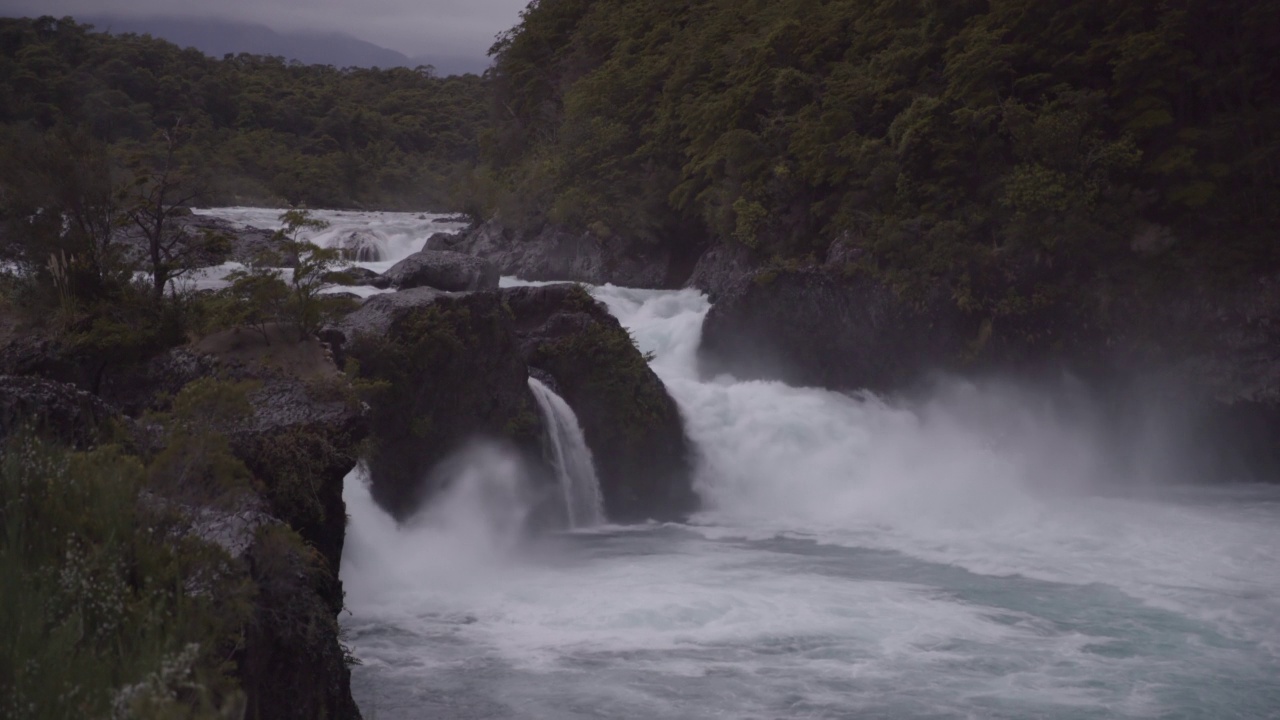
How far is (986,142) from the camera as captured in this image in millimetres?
19859

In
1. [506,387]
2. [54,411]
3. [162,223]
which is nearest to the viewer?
[54,411]

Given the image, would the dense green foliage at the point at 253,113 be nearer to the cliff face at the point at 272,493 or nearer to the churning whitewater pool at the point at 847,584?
the churning whitewater pool at the point at 847,584

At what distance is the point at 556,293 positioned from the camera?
1762 centimetres

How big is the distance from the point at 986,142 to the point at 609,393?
9.32 meters

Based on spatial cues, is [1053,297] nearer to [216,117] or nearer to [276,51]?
[216,117]

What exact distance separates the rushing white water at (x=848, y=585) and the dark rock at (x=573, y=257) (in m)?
7.26

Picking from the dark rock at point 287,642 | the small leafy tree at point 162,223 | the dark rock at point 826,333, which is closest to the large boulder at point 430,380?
the small leafy tree at point 162,223

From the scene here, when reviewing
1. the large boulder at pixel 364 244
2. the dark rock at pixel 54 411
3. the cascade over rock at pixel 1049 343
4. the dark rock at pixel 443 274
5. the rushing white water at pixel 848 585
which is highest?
the large boulder at pixel 364 244

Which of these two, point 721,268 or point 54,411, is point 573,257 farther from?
point 54,411

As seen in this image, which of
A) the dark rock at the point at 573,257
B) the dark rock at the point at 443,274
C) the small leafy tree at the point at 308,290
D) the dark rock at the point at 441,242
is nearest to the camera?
the small leafy tree at the point at 308,290

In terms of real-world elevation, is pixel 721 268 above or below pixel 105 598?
above

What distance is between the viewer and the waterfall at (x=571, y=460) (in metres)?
16.0

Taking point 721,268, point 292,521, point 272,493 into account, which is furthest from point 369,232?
point 272,493

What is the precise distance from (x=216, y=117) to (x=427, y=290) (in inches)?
1498
